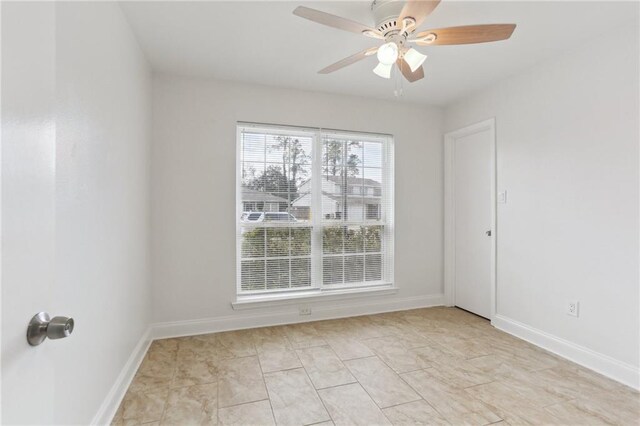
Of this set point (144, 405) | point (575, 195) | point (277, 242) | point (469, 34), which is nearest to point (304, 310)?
point (277, 242)

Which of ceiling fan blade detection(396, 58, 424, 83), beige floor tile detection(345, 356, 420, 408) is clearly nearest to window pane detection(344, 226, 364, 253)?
beige floor tile detection(345, 356, 420, 408)

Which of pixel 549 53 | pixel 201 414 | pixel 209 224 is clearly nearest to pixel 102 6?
Answer: pixel 209 224

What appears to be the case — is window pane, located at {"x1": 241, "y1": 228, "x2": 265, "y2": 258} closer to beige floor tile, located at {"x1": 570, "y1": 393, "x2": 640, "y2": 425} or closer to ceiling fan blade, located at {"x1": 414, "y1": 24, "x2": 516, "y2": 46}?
ceiling fan blade, located at {"x1": 414, "y1": 24, "x2": 516, "y2": 46}

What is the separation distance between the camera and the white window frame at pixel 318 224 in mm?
3176

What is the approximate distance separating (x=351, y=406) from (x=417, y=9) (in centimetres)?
226

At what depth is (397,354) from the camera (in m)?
2.58

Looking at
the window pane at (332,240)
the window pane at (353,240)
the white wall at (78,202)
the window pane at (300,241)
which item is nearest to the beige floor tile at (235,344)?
the white wall at (78,202)

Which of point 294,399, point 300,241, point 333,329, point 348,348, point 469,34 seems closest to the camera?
point 469,34

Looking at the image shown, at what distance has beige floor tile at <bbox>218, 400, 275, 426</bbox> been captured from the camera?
1.76 meters

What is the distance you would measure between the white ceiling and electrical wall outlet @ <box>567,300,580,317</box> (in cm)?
192

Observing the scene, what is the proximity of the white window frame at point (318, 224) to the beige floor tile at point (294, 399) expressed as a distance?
40.3 inches

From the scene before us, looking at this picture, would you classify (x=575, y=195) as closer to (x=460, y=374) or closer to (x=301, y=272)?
(x=460, y=374)

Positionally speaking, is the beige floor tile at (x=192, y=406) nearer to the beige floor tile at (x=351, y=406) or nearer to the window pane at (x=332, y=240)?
the beige floor tile at (x=351, y=406)

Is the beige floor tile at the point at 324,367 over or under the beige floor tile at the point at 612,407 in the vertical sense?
under
